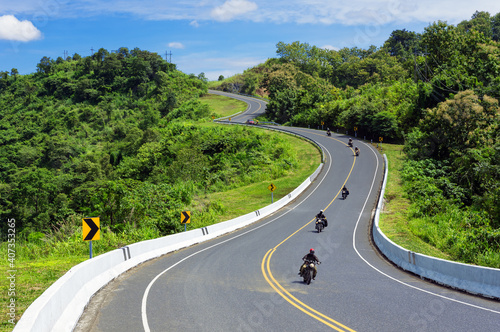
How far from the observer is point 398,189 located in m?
39.4

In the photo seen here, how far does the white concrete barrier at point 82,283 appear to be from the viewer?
716cm

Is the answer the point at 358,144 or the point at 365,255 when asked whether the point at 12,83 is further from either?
the point at 365,255

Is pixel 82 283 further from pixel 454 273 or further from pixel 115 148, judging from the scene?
pixel 115 148

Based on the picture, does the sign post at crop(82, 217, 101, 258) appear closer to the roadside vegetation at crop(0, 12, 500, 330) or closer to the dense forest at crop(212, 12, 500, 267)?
the roadside vegetation at crop(0, 12, 500, 330)

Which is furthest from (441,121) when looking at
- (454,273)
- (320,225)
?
(454,273)

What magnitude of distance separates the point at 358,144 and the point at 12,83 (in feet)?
456

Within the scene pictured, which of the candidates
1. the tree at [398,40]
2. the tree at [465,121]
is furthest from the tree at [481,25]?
the tree at [465,121]

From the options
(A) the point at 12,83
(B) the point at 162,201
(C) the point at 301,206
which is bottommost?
(C) the point at 301,206

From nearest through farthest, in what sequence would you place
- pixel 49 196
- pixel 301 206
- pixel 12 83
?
pixel 301 206
pixel 49 196
pixel 12 83

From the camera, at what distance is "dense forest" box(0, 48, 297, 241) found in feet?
93.3

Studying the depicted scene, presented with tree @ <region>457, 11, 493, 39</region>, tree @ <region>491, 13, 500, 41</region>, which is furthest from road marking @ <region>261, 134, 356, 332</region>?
tree @ <region>491, 13, 500, 41</region>

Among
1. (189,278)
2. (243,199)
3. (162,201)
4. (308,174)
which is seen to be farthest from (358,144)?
(189,278)

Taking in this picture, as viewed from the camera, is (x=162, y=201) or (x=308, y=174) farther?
(x=308, y=174)

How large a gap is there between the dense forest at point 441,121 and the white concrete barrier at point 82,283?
14288 mm
